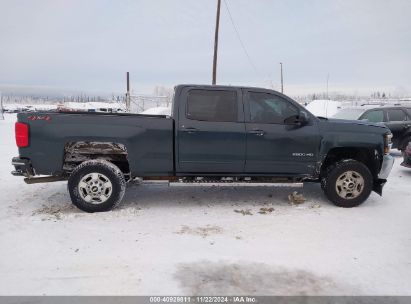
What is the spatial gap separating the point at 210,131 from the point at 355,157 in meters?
2.67

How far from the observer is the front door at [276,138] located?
18.4 feet

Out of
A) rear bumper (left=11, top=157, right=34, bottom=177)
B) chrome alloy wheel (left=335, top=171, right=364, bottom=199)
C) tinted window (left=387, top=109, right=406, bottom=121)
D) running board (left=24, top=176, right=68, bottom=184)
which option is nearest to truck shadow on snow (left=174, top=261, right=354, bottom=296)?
chrome alloy wheel (left=335, top=171, right=364, bottom=199)

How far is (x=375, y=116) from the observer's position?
1127 centimetres

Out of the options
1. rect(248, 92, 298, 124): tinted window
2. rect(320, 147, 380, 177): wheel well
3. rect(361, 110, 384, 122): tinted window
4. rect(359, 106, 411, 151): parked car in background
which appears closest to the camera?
rect(248, 92, 298, 124): tinted window

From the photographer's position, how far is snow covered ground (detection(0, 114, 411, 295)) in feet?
11.0

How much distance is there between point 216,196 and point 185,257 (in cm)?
258

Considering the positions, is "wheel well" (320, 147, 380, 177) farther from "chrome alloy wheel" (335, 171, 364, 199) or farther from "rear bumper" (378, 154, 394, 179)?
"chrome alloy wheel" (335, 171, 364, 199)

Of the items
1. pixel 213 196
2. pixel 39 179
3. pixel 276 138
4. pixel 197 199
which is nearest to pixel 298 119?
pixel 276 138

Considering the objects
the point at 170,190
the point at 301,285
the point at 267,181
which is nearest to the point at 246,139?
the point at 267,181

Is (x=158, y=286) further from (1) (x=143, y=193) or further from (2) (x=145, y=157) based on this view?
(1) (x=143, y=193)

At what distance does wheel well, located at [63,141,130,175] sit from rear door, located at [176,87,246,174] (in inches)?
38.1

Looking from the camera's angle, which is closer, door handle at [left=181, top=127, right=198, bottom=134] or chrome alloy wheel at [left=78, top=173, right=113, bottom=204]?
chrome alloy wheel at [left=78, top=173, right=113, bottom=204]

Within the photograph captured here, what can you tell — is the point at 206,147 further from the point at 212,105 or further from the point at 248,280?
the point at 248,280

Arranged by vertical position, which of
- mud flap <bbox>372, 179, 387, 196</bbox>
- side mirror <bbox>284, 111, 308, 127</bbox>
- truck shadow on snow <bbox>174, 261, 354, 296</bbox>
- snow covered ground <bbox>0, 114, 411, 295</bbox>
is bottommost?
truck shadow on snow <bbox>174, 261, 354, 296</bbox>
